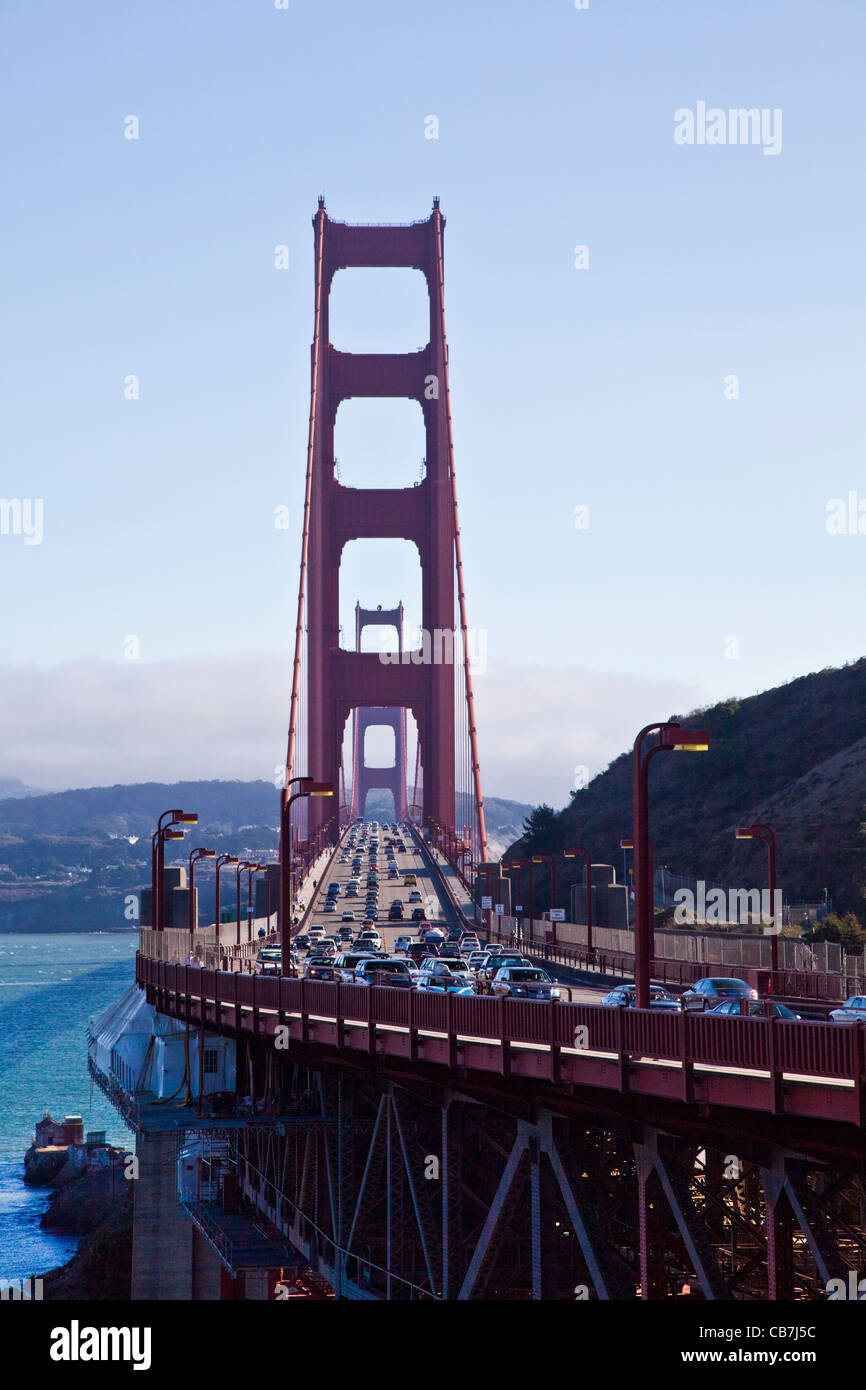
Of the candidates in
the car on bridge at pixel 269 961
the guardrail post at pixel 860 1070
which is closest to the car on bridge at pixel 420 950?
the car on bridge at pixel 269 961

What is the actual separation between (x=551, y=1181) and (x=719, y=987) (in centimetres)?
1183

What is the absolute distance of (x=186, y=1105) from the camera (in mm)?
44750

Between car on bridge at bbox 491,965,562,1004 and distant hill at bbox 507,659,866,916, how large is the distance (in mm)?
41221

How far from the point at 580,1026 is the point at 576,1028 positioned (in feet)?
0.32

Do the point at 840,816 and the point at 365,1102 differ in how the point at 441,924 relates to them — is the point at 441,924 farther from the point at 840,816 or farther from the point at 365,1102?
the point at 365,1102

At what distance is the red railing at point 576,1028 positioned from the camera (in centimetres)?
1786

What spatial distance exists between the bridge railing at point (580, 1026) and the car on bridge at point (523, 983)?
552 cm

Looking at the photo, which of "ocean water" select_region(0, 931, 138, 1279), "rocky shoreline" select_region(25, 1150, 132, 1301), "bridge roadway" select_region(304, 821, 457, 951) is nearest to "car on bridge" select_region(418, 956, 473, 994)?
"rocky shoreline" select_region(25, 1150, 132, 1301)

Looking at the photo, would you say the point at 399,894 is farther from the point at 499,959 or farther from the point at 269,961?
the point at 269,961

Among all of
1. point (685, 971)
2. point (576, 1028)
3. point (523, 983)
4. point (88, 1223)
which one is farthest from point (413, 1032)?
point (88, 1223)

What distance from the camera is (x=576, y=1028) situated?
2164 centimetres

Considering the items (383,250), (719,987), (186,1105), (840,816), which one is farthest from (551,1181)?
(383,250)

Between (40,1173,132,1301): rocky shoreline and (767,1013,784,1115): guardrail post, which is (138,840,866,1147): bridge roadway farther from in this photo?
(40,1173,132,1301): rocky shoreline
